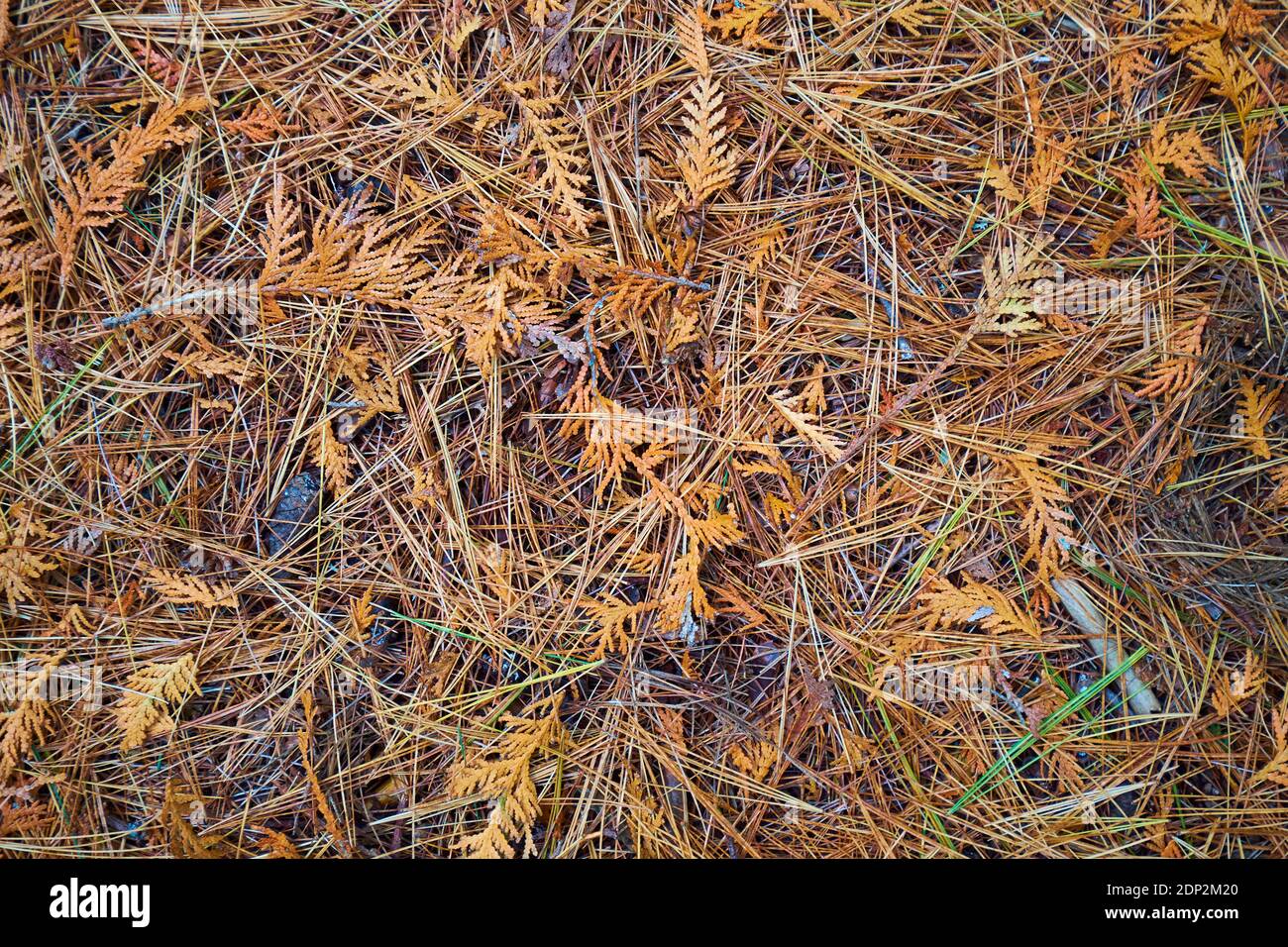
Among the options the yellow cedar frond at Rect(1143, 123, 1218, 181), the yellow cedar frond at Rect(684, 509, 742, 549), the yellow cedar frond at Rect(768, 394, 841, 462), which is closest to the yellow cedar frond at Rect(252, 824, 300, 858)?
the yellow cedar frond at Rect(684, 509, 742, 549)

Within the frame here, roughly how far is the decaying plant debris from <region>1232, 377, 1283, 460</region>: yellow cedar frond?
0.04 ft

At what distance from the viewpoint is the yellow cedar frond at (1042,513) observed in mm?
2240

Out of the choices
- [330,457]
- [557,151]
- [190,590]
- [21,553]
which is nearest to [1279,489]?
[557,151]

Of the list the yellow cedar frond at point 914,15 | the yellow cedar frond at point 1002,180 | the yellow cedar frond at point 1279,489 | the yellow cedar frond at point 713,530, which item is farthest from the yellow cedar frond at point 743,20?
the yellow cedar frond at point 1279,489

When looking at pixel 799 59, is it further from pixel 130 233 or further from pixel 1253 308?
pixel 130 233

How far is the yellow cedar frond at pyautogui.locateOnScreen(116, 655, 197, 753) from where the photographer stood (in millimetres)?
2299

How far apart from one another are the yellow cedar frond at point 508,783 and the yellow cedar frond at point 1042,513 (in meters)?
1.47

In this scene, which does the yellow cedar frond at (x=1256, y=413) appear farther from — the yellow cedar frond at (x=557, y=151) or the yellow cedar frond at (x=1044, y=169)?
the yellow cedar frond at (x=557, y=151)

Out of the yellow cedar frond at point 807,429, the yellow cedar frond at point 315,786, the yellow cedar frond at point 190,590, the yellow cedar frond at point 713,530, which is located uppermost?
the yellow cedar frond at point 807,429

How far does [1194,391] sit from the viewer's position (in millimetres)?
2307

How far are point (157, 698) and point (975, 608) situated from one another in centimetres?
245

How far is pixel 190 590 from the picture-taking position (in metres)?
2.32
